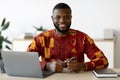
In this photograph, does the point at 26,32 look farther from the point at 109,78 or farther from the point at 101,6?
the point at 109,78

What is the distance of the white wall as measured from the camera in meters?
4.21

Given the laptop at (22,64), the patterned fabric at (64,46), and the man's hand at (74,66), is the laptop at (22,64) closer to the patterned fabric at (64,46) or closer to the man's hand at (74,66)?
the man's hand at (74,66)

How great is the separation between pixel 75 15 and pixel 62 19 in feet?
6.88

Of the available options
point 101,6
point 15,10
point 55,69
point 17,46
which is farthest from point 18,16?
point 55,69

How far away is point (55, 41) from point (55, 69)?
0.39 meters

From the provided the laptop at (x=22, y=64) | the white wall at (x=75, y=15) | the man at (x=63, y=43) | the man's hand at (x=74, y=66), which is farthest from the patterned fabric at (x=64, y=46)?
the white wall at (x=75, y=15)

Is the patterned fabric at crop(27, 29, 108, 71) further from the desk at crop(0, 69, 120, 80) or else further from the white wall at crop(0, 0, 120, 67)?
→ the white wall at crop(0, 0, 120, 67)

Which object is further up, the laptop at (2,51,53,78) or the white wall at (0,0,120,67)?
the white wall at (0,0,120,67)

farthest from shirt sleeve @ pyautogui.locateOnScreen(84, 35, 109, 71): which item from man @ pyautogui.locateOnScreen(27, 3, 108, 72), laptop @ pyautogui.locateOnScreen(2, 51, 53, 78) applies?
laptop @ pyautogui.locateOnScreen(2, 51, 53, 78)

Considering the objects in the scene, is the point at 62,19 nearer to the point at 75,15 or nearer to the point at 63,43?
the point at 63,43

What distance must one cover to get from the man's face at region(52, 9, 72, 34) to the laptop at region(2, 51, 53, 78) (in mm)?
542

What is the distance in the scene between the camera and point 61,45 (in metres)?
2.26

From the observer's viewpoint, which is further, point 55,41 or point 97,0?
point 97,0

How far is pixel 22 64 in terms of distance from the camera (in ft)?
5.76
